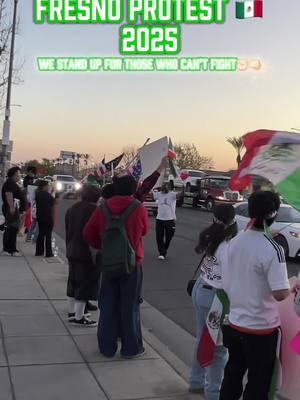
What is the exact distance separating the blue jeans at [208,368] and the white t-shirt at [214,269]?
0.14 meters

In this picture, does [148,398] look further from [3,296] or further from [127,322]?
[3,296]

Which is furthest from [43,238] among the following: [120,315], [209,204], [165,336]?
[209,204]

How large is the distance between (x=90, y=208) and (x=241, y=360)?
3.13m

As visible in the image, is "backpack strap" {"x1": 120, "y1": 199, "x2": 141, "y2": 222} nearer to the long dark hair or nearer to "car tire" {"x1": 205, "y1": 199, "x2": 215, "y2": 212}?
the long dark hair

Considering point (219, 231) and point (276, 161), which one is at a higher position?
point (276, 161)

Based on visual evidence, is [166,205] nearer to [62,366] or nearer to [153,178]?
[153,178]

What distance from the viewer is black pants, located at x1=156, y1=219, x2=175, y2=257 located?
476 inches

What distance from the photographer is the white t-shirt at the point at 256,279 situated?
124 inches

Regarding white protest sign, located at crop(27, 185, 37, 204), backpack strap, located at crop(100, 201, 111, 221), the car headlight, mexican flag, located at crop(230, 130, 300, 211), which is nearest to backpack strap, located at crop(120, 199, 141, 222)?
backpack strap, located at crop(100, 201, 111, 221)

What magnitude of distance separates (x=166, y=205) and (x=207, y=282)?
25.5 ft

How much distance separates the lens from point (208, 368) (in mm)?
4203

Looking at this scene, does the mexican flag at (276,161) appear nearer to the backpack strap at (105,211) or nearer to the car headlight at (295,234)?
the backpack strap at (105,211)

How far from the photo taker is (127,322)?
5.18 meters

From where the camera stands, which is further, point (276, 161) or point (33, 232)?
point (33, 232)
